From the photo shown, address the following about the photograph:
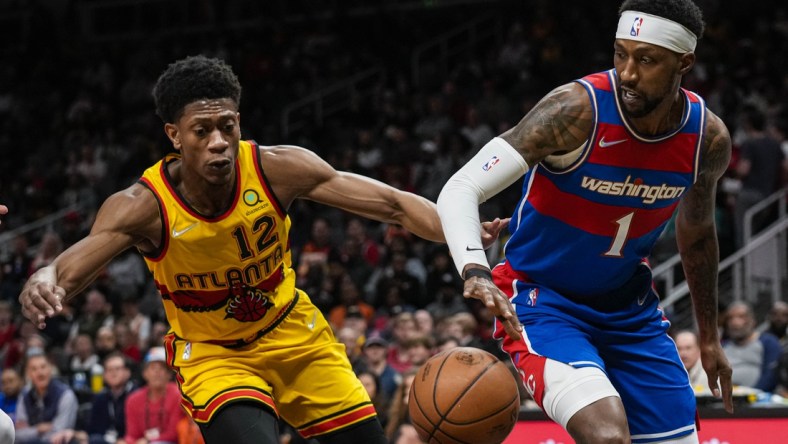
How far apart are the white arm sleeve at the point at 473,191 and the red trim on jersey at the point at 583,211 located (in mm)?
252

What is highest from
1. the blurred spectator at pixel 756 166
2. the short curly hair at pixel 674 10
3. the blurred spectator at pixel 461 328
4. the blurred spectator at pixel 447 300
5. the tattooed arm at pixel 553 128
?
the short curly hair at pixel 674 10

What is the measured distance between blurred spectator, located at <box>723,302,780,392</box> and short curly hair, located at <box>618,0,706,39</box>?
5.37 m

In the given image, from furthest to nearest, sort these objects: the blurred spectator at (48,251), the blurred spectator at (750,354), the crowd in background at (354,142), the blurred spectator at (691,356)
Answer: the blurred spectator at (48,251) < the crowd in background at (354,142) < the blurred spectator at (750,354) < the blurred spectator at (691,356)

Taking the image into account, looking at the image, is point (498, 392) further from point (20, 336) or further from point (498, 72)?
point (498, 72)

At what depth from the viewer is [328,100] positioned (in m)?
19.8

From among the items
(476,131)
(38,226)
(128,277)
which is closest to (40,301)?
(476,131)

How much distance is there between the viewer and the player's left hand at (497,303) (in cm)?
414

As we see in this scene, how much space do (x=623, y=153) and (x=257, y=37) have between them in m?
17.3

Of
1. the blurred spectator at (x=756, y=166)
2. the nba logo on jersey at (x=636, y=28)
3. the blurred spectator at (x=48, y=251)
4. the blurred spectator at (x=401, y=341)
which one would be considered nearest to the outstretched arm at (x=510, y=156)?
the nba logo on jersey at (x=636, y=28)

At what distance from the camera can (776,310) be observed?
10.4 metres

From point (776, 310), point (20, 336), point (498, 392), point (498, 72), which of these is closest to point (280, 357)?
point (498, 392)

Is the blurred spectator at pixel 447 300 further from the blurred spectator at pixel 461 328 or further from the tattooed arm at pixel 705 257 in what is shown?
the tattooed arm at pixel 705 257

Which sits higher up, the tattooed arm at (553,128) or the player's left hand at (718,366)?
the tattooed arm at (553,128)

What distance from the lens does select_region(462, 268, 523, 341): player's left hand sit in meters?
4.14
